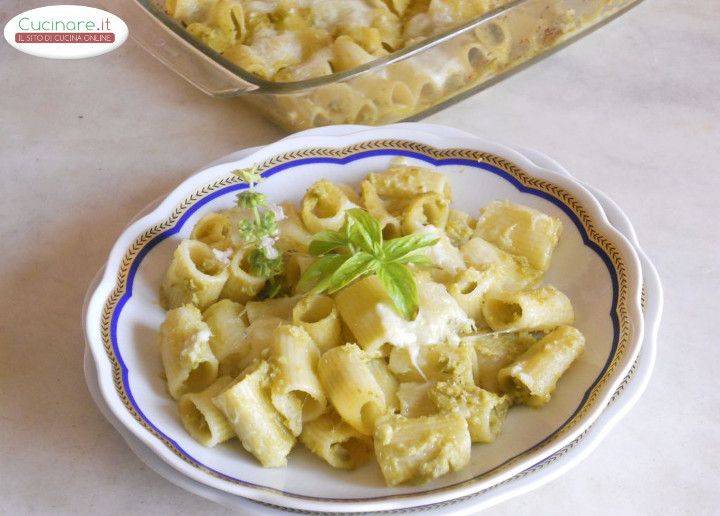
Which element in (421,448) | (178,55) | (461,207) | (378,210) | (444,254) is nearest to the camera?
(421,448)

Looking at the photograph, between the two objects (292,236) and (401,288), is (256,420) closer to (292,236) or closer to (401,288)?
(401,288)

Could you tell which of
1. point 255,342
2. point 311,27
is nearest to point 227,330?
point 255,342

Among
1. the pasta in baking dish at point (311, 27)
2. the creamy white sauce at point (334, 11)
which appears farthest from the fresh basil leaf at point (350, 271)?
the creamy white sauce at point (334, 11)

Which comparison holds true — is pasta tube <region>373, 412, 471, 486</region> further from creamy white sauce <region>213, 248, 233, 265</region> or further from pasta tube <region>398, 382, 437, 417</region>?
creamy white sauce <region>213, 248, 233, 265</region>

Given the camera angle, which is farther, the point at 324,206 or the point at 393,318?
the point at 324,206

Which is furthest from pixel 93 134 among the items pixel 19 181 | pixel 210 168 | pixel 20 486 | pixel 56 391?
pixel 20 486

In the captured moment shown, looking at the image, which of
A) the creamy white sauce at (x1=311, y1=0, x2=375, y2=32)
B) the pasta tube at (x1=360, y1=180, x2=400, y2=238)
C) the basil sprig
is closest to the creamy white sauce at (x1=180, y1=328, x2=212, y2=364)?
the basil sprig

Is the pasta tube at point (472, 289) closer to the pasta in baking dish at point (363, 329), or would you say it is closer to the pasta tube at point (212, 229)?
the pasta in baking dish at point (363, 329)
